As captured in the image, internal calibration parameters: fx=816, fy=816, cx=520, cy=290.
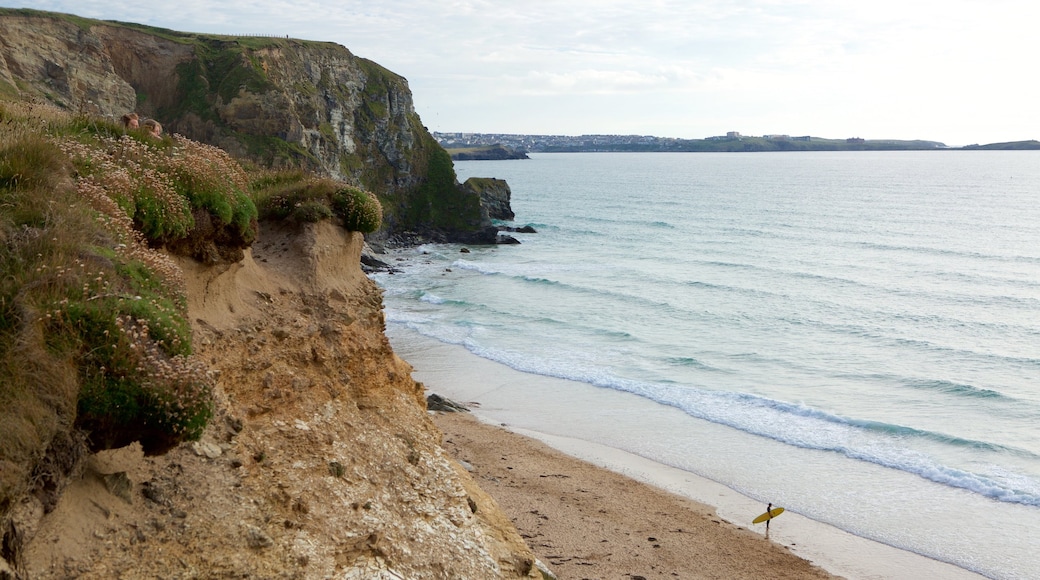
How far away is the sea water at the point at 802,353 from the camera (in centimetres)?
1998

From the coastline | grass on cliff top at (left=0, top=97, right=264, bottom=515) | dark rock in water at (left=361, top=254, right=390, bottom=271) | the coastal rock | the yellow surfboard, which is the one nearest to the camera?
grass on cliff top at (left=0, top=97, right=264, bottom=515)

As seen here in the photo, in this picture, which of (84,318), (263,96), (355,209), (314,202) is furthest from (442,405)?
(263,96)

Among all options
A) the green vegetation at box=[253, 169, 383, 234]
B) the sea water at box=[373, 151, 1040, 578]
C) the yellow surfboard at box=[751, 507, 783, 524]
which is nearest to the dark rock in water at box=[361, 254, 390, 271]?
the sea water at box=[373, 151, 1040, 578]

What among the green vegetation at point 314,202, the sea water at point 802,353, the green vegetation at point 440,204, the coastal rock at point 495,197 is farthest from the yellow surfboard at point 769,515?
the coastal rock at point 495,197

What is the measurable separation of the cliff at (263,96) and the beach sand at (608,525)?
Answer: 29.8m

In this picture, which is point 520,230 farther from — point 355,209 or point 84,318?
point 84,318

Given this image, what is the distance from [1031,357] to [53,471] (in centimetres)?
3384

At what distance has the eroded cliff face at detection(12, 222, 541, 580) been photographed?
6.59 metres

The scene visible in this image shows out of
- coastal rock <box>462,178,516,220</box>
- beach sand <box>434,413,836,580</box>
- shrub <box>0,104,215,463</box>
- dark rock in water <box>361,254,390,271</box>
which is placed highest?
shrub <box>0,104,215,463</box>

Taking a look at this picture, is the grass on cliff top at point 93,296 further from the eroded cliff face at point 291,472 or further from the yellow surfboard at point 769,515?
the yellow surfboard at point 769,515

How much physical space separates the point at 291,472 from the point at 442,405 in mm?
16224

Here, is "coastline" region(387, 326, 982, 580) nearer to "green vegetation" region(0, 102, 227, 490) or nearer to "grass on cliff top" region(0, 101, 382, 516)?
"grass on cliff top" region(0, 101, 382, 516)

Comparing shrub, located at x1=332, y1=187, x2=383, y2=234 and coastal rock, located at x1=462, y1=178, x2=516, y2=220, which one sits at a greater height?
shrub, located at x1=332, y1=187, x2=383, y2=234

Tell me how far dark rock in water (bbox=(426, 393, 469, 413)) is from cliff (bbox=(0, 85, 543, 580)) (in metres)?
11.9
